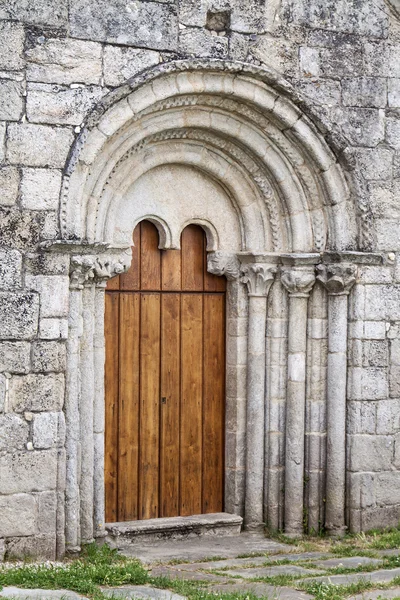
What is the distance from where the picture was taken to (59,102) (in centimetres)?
734

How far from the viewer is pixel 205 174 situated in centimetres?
854

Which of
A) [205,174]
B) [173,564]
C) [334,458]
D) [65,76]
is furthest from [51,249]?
[334,458]

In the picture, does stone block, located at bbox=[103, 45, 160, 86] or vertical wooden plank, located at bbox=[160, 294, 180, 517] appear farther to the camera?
vertical wooden plank, located at bbox=[160, 294, 180, 517]

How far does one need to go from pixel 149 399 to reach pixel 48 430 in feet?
4.19

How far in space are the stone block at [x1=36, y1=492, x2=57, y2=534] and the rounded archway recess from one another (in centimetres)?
180

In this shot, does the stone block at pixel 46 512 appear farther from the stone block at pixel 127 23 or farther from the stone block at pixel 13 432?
the stone block at pixel 127 23

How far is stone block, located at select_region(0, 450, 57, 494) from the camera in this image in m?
7.18

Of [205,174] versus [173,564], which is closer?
[173,564]

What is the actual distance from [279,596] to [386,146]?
377 cm

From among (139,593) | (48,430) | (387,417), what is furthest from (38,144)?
(387,417)

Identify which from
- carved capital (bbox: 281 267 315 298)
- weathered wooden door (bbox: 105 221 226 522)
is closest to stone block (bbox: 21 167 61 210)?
weathered wooden door (bbox: 105 221 226 522)

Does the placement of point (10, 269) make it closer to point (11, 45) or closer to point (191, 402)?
point (11, 45)

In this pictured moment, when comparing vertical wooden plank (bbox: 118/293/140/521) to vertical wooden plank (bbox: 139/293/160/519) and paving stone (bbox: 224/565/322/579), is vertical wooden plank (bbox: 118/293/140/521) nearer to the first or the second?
vertical wooden plank (bbox: 139/293/160/519)

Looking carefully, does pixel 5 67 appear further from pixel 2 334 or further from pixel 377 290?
pixel 377 290
